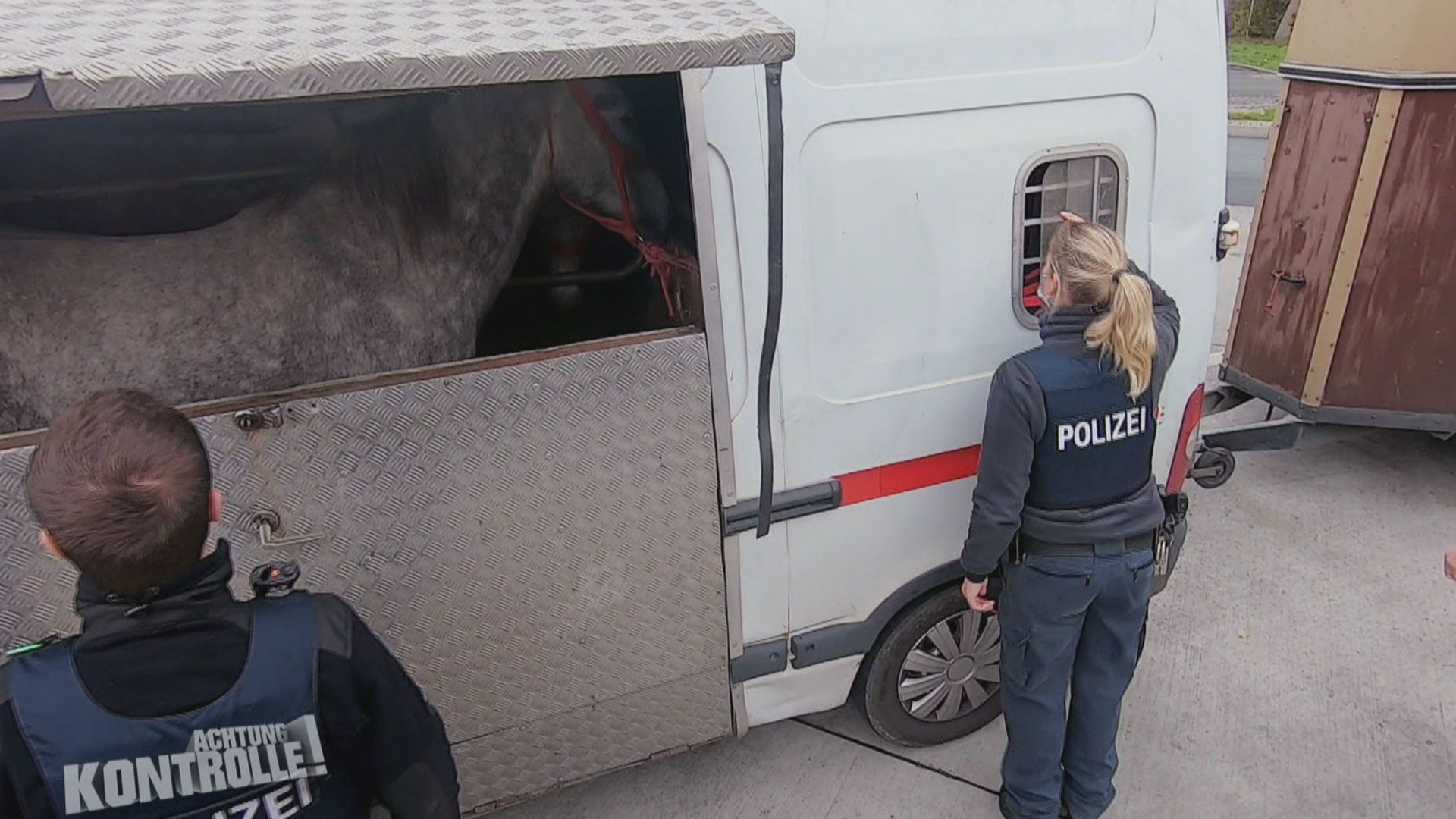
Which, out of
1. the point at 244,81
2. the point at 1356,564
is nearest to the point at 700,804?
the point at 244,81

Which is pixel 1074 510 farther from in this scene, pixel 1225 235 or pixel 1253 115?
pixel 1253 115

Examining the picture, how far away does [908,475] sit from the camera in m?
2.82

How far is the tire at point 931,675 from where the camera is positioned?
307 centimetres

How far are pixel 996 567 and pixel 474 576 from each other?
1.45 meters

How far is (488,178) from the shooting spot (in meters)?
2.90

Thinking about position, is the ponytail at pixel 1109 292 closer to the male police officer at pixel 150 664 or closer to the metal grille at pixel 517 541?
the metal grille at pixel 517 541

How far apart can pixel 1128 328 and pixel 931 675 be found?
1346mm

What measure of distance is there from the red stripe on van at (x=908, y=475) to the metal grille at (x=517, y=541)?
1.37ft

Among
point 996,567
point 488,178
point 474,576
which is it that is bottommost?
point 996,567

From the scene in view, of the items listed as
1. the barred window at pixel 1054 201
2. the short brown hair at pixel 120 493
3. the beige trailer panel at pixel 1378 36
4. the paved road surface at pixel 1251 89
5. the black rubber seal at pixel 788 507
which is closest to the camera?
the short brown hair at pixel 120 493

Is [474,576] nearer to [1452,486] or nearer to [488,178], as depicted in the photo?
[488,178]

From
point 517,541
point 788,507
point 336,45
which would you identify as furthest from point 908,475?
point 336,45

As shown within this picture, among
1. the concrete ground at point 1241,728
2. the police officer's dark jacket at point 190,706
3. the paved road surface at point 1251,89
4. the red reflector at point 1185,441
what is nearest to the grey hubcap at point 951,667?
the concrete ground at point 1241,728

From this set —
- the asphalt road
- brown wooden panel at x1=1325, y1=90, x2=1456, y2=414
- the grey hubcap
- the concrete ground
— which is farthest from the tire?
the asphalt road
